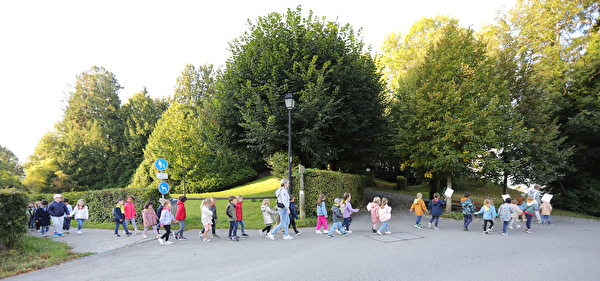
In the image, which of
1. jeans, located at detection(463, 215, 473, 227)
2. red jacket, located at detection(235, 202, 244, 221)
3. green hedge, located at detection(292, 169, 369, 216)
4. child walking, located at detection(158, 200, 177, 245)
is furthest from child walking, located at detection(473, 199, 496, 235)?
child walking, located at detection(158, 200, 177, 245)

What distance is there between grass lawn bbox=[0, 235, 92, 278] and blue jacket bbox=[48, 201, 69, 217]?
2080 mm

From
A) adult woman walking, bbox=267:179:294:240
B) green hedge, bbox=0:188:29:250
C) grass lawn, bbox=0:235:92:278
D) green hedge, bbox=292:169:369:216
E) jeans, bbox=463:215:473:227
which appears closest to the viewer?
grass lawn, bbox=0:235:92:278

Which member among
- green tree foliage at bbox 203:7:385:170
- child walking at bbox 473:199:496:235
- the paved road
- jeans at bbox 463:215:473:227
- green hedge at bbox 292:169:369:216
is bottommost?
the paved road

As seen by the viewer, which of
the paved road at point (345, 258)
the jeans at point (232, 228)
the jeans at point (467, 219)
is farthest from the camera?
the jeans at point (467, 219)

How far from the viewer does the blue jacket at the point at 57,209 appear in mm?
10164

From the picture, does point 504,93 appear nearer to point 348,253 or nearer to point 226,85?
point 348,253

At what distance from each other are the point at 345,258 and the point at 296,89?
9.72m

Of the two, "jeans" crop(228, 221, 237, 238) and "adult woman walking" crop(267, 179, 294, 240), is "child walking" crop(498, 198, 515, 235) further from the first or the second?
"jeans" crop(228, 221, 237, 238)

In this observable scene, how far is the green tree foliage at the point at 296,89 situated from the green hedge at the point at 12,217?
8.46 m

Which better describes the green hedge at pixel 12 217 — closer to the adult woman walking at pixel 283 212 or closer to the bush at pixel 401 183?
the adult woman walking at pixel 283 212

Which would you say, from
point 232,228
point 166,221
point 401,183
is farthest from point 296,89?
point 401,183

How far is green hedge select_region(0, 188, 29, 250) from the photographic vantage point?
705 cm

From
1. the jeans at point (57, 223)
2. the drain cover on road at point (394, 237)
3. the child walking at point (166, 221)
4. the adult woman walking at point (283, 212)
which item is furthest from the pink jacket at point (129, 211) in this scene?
the drain cover on road at point (394, 237)

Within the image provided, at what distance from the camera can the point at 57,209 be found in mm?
10305
